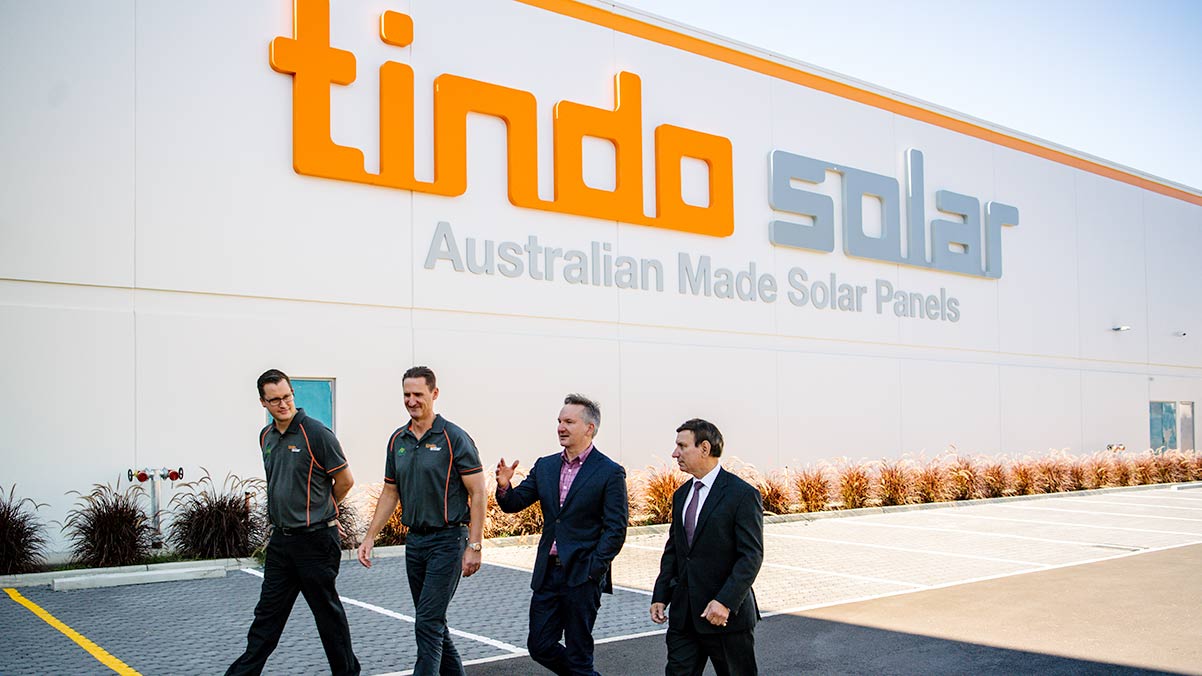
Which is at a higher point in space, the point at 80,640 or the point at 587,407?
the point at 587,407

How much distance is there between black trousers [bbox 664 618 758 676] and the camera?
18.2ft

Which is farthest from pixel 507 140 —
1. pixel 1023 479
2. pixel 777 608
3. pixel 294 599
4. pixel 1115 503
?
pixel 1115 503

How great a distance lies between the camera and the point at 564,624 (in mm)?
6402

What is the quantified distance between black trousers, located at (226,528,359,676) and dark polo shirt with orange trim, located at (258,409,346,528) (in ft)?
0.48

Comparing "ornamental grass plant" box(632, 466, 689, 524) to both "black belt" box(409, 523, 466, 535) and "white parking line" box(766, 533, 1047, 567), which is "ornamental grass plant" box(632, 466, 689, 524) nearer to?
"white parking line" box(766, 533, 1047, 567)

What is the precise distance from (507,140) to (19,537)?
9.32 m

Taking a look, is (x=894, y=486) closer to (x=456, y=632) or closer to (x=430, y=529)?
(x=456, y=632)

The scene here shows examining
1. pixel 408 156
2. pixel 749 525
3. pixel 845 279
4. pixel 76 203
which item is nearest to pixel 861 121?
pixel 845 279

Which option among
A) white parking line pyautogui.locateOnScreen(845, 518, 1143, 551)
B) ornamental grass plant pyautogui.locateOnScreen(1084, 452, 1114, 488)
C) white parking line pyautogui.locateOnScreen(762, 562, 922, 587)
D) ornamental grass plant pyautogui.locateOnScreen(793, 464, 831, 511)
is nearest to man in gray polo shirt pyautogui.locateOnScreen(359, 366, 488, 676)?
white parking line pyautogui.locateOnScreen(762, 562, 922, 587)

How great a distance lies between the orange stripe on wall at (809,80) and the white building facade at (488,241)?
79 millimetres

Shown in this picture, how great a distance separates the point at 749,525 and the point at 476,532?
5.83 feet

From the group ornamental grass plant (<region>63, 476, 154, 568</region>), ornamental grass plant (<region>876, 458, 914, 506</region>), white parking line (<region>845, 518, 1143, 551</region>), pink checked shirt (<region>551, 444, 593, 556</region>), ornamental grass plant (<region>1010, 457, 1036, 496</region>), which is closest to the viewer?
pink checked shirt (<region>551, 444, 593, 556</region>)

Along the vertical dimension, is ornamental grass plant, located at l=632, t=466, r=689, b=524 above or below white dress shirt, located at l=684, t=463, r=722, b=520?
below

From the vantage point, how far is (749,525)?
5.59 metres
